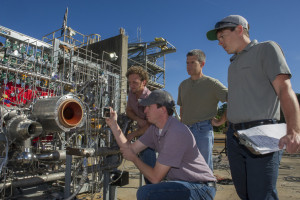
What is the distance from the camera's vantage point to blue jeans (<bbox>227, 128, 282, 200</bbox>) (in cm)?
144

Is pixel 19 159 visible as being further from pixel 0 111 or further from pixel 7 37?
pixel 7 37

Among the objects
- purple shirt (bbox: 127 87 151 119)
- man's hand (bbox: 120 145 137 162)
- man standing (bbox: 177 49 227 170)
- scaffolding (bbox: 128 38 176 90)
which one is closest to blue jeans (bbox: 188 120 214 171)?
man standing (bbox: 177 49 227 170)

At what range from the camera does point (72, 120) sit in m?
3.26

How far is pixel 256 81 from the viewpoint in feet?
5.29

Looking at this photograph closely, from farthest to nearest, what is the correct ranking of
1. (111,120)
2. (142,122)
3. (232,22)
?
(142,122) < (111,120) < (232,22)

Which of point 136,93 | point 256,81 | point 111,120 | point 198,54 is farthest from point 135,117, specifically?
point 256,81

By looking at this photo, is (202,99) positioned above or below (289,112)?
above

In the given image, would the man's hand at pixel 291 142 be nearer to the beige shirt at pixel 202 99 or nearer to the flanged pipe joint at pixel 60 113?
the beige shirt at pixel 202 99

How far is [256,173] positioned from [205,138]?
1.20 metres

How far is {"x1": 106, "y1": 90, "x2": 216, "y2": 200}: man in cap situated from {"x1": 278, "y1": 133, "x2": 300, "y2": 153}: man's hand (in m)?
0.69

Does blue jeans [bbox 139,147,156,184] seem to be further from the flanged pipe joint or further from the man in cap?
the flanged pipe joint

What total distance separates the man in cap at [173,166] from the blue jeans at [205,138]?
848 millimetres

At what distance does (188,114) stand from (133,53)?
17.1 m

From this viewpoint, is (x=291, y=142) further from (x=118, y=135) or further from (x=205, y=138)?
(x=205, y=138)
